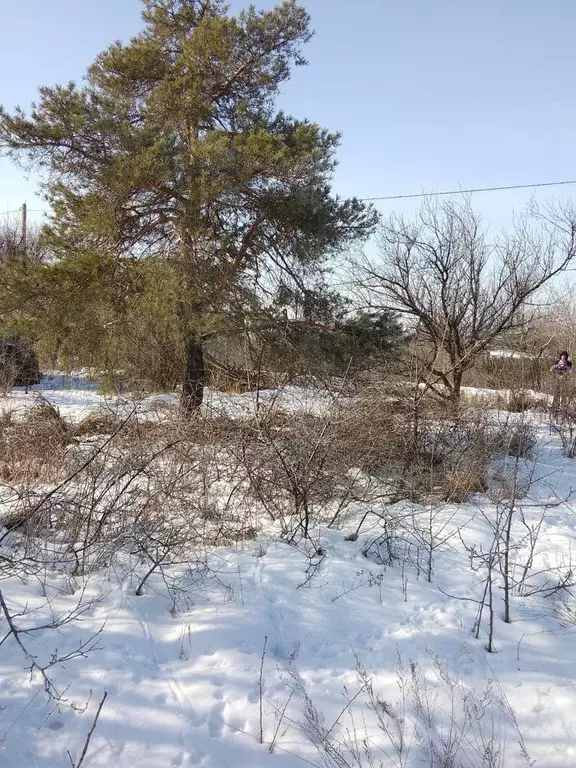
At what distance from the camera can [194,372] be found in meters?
9.55

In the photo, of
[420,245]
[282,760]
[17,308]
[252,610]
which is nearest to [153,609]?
[252,610]

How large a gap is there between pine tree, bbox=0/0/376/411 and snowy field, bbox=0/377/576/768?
4.34 m

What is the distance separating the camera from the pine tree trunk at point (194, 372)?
29.5 feet

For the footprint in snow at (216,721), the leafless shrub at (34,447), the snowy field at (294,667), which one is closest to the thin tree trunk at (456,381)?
the snowy field at (294,667)

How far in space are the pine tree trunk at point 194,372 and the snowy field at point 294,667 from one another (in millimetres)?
5068

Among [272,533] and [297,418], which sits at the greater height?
[297,418]

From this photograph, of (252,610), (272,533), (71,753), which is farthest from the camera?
(272,533)

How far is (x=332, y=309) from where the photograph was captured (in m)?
9.52

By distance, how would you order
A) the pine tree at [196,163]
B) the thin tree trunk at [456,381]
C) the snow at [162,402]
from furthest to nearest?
the thin tree trunk at [456,381], the pine tree at [196,163], the snow at [162,402]

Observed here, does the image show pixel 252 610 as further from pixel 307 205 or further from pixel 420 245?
pixel 420 245

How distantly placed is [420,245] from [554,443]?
4.71 meters

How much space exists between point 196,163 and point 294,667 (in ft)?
24.2

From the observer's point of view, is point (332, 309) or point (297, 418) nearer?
point (297, 418)

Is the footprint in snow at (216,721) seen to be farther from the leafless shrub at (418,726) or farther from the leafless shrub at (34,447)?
the leafless shrub at (34,447)
